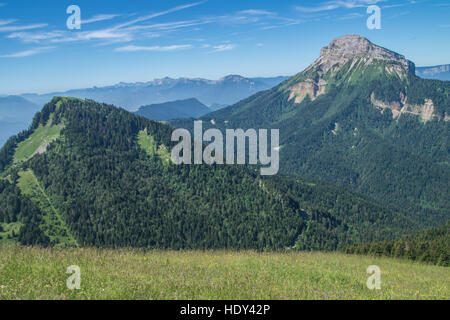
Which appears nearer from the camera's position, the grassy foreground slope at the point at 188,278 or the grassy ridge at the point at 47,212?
the grassy foreground slope at the point at 188,278

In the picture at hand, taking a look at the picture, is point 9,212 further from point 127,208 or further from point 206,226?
point 206,226

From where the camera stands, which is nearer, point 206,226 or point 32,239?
point 32,239

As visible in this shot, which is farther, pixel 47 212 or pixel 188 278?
pixel 47 212

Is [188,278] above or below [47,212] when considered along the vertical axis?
above

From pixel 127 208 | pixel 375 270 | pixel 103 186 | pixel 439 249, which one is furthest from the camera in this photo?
pixel 103 186

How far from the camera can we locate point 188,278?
53.9ft

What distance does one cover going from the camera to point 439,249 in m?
59.9

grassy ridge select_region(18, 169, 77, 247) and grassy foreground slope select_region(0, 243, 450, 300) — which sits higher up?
grassy foreground slope select_region(0, 243, 450, 300)

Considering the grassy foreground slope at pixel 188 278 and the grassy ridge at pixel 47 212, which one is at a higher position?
the grassy foreground slope at pixel 188 278

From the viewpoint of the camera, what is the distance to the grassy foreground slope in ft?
45.7

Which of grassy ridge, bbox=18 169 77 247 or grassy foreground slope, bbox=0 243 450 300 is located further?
grassy ridge, bbox=18 169 77 247

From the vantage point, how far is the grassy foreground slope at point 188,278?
45.7 ft
